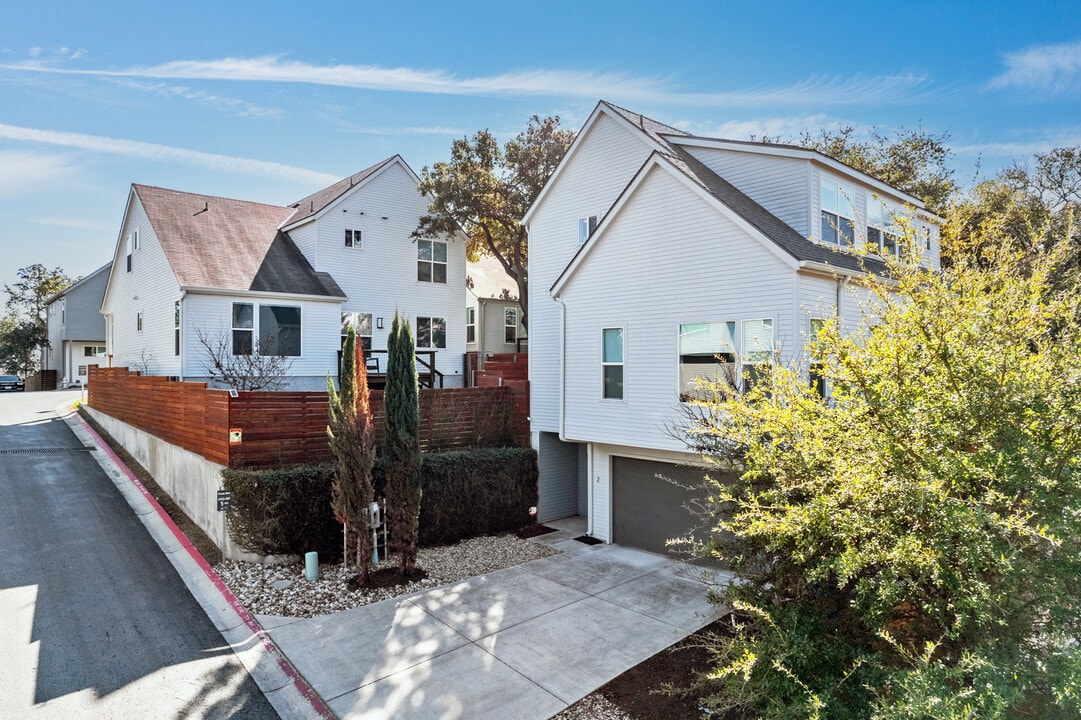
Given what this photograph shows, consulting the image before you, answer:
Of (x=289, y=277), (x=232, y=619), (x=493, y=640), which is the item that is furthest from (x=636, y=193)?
(x=289, y=277)

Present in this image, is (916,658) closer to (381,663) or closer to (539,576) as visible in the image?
(381,663)

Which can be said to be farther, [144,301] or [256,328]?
[144,301]

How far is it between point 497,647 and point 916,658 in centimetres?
476

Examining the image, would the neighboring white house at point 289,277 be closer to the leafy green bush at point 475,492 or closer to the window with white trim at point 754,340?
the leafy green bush at point 475,492

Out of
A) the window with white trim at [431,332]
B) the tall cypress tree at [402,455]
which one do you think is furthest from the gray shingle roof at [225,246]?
the tall cypress tree at [402,455]

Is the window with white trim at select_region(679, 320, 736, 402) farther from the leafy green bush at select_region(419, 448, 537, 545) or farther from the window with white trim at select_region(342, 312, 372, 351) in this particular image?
the window with white trim at select_region(342, 312, 372, 351)

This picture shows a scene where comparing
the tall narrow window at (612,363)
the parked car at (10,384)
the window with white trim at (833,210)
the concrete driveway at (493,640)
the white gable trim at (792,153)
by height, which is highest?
the white gable trim at (792,153)

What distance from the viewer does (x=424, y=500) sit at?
11.9 m

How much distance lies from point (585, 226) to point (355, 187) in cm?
932

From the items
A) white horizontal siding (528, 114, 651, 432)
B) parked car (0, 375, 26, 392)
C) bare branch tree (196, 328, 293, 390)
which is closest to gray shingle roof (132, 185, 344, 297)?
bare branch tree (196, 328, 293, 390)

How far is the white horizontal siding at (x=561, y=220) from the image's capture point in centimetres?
1402

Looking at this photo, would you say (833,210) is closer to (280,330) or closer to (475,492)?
(475,492)

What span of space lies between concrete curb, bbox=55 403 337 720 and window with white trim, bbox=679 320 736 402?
24.3ft

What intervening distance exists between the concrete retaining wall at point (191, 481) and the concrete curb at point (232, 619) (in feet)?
1.21
